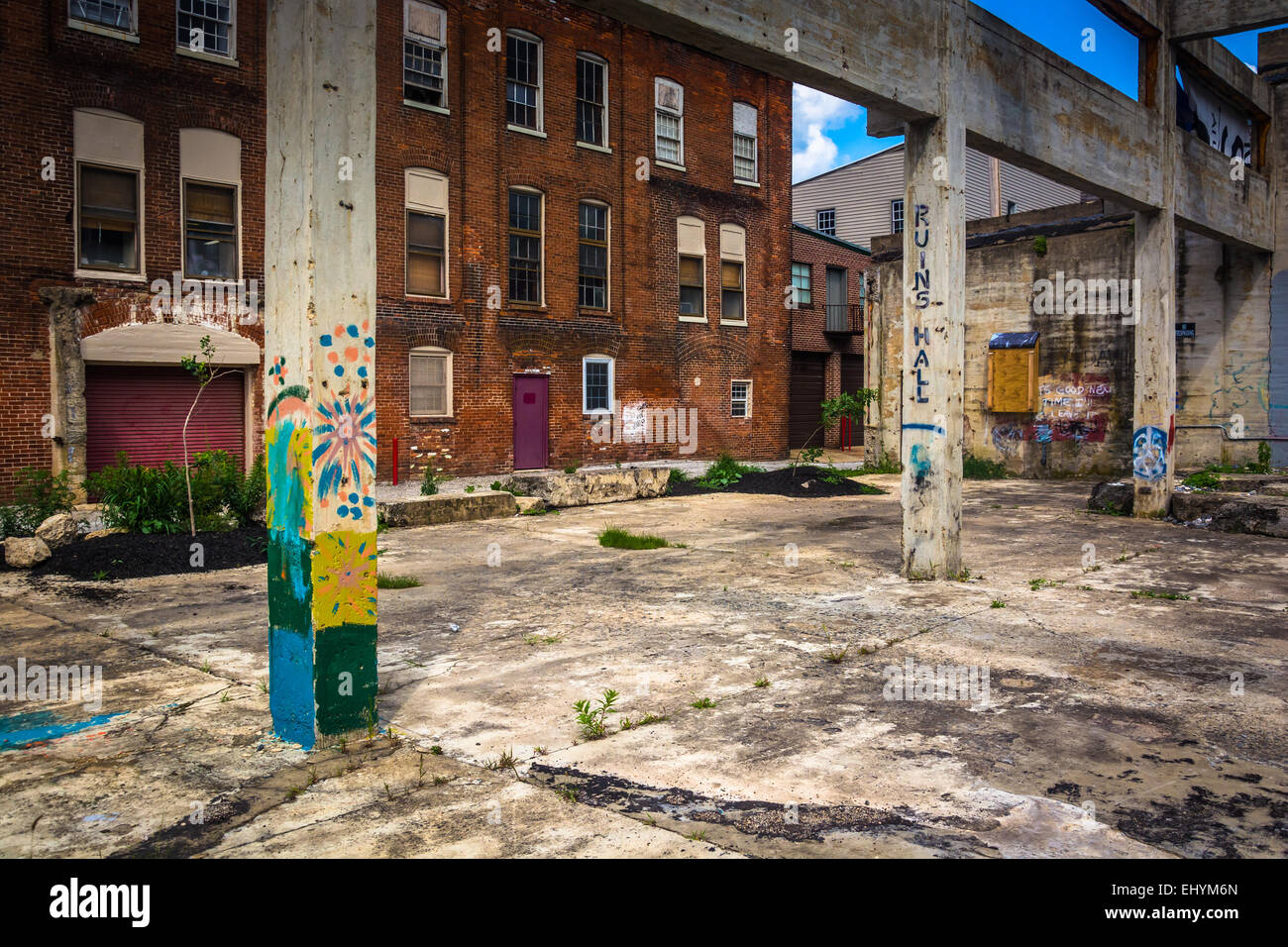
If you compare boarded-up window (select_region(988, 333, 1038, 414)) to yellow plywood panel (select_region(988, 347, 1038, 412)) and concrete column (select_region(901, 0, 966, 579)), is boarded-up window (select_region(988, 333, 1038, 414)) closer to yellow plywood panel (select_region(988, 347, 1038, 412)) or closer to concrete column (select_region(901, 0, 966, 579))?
yellow plywood panel (select_region(988, 347, 1038, 412))

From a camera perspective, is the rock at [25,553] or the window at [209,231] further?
the window at [209,231]

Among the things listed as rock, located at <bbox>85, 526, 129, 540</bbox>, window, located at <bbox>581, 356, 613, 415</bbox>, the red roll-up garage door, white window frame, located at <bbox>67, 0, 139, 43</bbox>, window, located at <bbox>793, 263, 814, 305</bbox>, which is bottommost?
rock, located at <bbox>85, 526, 129, 540</bbox>

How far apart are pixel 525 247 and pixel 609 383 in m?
4.08

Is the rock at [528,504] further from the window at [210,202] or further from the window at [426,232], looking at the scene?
the window at [210,202]

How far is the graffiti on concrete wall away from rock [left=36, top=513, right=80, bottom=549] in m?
14.3

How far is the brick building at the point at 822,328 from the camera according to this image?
104 ft

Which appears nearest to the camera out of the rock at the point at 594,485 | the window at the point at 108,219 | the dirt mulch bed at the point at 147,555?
the dirt mulch bed at the point at 147,555

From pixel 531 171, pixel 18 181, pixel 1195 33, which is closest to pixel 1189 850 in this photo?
pixel 1195 33

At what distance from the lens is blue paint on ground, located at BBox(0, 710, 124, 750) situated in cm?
463

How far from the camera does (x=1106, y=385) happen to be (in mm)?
19406

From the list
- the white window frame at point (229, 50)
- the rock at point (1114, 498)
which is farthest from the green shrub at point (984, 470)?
the white window frame at point (229, 50)

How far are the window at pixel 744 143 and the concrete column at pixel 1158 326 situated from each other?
47.0 ft

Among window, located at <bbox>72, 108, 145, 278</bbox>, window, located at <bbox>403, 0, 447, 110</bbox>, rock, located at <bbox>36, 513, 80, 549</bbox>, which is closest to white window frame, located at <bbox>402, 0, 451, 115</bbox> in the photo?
window, located at <bbox>403, 0, 447, 110</bbox>
